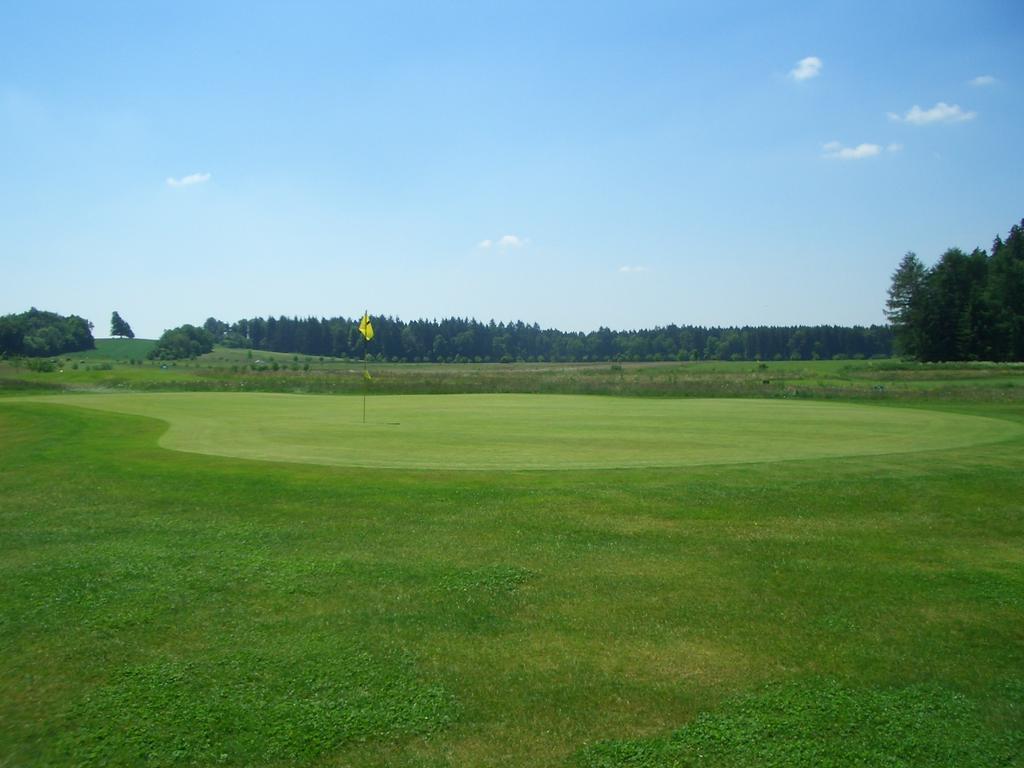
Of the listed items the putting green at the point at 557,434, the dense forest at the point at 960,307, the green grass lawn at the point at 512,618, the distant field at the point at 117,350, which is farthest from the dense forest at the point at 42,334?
the dense forest at the point at 960,307

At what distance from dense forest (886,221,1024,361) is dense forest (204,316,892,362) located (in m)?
41.6

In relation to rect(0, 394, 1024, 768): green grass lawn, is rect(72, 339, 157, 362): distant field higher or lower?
higher

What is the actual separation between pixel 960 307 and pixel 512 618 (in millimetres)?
106139

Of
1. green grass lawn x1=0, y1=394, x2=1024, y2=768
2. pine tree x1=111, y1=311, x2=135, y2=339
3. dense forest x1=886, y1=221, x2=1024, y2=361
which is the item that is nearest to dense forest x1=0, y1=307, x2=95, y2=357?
pine tree x1=111, y1=311, x2=135, y2=339

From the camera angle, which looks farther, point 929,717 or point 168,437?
point 168,437

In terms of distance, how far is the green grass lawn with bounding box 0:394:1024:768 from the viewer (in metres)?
5.48

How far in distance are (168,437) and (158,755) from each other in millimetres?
18753

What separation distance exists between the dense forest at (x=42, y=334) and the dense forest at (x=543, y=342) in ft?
129

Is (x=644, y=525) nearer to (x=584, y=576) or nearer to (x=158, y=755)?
(x=584, y=576)

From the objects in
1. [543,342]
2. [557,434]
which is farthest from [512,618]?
[543,342]

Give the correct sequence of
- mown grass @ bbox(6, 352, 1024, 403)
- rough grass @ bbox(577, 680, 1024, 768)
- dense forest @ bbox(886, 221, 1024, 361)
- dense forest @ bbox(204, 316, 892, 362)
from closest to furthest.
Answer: rough grass @ bbox(577, 680, 1024, 768) < mown grass @ bbox(6, 352, 1024, 403) < dense forest @ bbox(886, 221, 1024, 361) < dense forest @ bbox(204, 316, 892, 362)

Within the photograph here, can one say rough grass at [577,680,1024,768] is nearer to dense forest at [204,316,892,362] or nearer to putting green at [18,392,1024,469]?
putting green at [18,392,1024,469]

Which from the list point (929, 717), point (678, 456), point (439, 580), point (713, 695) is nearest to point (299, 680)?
point (439, 580)

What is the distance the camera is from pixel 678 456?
17875 millimetres
